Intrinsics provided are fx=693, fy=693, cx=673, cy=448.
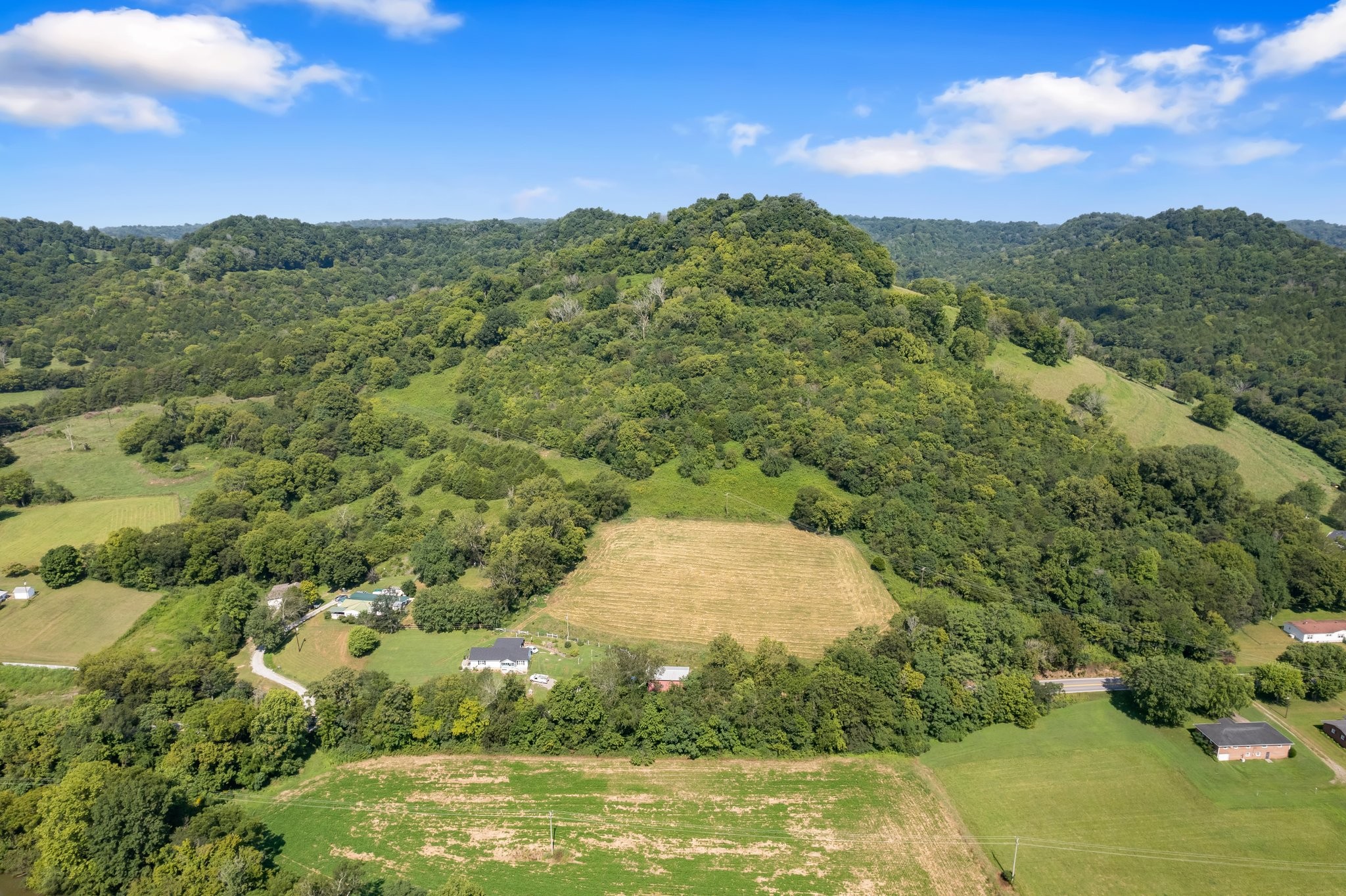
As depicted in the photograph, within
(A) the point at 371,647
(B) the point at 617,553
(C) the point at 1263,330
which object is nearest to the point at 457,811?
(A) the point at 371,647

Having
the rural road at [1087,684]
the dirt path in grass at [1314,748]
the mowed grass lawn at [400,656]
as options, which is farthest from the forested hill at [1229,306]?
the mowed grass lawn at [400,656]

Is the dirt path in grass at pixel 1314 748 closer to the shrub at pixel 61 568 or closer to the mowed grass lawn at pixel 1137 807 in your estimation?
the mowed grass lawn at pixel 1137 807

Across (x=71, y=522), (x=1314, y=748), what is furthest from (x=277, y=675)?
(x=1314, y=748)

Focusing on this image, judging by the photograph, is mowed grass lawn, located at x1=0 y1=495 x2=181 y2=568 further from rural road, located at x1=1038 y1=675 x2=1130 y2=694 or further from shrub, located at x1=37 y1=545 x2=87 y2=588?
rural road, located at x1=1038 y1=675 x2=1130 y2=694

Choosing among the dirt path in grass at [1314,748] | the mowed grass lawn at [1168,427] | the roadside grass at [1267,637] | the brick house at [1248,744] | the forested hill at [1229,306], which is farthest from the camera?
the forested hill at [1229,306]

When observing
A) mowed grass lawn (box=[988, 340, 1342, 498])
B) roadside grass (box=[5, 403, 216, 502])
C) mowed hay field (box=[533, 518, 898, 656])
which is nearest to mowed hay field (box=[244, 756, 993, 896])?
mowed hay field (box=[533, 518, 898, 656])

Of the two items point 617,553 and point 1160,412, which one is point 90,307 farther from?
point 1160,412
